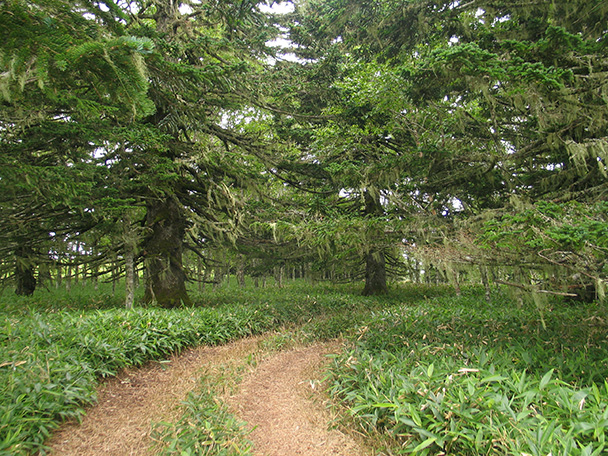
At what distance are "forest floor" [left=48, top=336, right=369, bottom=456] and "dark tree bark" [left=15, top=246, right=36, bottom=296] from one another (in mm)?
5035

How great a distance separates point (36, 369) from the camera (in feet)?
12.3

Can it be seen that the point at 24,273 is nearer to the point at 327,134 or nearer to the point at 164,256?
the point at 164,256

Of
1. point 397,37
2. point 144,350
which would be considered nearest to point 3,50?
point 144,350

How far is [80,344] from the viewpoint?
473 cm

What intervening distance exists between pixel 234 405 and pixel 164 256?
17.6ft

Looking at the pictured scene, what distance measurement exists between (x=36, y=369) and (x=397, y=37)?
8849 millimetres

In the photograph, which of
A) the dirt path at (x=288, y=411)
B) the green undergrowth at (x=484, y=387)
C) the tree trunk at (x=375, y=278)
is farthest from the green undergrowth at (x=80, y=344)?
the tree trunk at (x=375, y=278)

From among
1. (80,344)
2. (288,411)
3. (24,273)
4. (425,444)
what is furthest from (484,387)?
(24,273)

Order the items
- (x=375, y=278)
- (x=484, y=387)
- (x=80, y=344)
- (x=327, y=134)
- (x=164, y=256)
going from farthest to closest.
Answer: (x=375, y=278)
(x=327, y=134)
(x=164, y=256)
(x=80, y=344)
(x=484, y=387)

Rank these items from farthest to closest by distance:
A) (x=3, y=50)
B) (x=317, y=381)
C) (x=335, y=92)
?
(x=335, y=92), (x=317, y=381), (x=3, y=50)

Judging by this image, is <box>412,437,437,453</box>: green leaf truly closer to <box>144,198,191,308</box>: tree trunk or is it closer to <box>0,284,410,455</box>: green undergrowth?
<box>0,284,410,455</box>: green undergrowth

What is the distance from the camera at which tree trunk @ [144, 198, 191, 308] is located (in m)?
8.33

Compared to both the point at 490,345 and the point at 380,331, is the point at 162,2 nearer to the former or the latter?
the point at 380,331

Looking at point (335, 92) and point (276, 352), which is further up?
point (335, 92)
